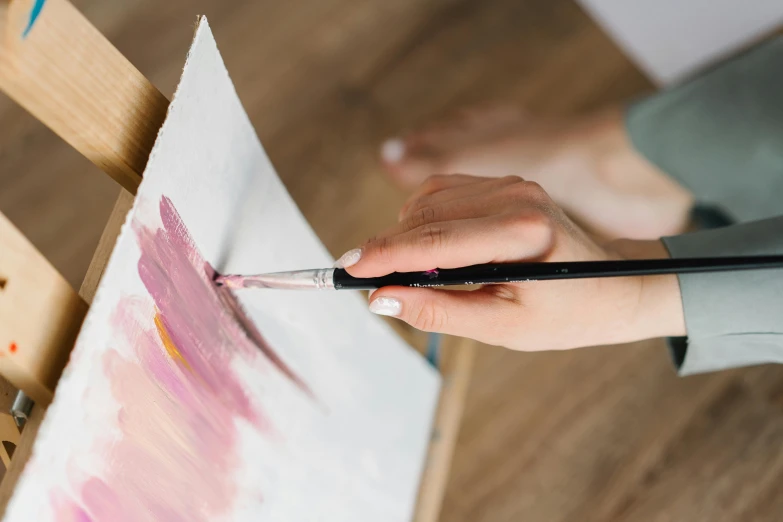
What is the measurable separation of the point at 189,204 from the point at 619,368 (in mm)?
700

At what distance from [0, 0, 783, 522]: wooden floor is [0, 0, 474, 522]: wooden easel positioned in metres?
0.50

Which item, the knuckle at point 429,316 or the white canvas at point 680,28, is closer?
the knuckle at point 429,316

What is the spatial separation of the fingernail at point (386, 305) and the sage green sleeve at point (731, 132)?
19.8 inches

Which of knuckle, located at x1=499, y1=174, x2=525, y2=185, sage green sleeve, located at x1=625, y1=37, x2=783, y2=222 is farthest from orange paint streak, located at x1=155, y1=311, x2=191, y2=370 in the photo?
sage green sleeve, located at x1=625, y1=37, x2=783, y2=222

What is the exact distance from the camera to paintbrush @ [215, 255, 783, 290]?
14.1 inches

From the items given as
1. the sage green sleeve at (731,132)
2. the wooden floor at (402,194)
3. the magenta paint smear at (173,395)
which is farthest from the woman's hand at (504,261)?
the wooden floor at (402,194)

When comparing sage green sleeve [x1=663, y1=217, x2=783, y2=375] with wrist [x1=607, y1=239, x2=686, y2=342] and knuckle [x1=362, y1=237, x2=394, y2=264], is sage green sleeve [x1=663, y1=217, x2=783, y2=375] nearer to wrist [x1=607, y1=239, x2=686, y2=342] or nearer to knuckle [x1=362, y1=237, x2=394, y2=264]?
wrist [x1=607, y1=239, x2=686, y2=342]

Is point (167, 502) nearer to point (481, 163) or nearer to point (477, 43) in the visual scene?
point (481, 163)

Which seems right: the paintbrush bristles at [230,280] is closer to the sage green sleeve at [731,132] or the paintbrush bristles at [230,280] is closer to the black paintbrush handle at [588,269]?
the black paintbrush handle at [588,269]

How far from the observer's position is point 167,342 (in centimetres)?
36

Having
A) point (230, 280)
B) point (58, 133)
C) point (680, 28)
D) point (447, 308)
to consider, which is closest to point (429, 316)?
point (447, 308)

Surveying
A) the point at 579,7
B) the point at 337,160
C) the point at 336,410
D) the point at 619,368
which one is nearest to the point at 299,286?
the point at 336,410

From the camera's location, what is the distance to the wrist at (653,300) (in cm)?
47

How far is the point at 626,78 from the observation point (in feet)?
3.34
